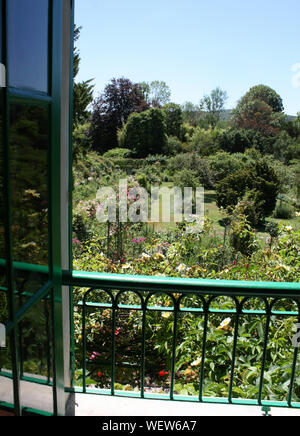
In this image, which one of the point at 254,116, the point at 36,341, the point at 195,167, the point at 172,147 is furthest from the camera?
the point at 254,116

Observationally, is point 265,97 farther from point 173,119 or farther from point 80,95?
point 80,95

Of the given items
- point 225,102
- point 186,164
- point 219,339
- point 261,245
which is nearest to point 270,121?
point 225,102

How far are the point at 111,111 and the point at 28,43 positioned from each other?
16.0 metres

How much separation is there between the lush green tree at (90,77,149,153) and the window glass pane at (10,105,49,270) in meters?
15.1

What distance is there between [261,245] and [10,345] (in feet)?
13.8

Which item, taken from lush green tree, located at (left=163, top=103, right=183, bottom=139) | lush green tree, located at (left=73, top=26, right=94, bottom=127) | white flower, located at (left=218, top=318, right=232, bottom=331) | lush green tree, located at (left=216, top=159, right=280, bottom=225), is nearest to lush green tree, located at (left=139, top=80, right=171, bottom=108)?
lush green tree, located at (left=163, top=103, right=183, bottom=139)

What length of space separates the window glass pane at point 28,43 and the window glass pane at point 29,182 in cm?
7

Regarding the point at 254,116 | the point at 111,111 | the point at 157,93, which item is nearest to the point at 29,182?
the point at 111,111

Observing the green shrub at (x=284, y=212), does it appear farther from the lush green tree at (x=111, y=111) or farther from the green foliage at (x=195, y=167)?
the lush green tree at (x=111, y=111)

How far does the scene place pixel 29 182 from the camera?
92cm

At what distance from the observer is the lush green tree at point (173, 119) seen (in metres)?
16.2

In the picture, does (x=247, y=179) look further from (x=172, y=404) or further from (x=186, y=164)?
(x=172, y=404)

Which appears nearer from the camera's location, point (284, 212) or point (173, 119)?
point (284, 212)

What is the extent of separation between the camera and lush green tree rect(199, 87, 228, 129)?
1948 centimetres
